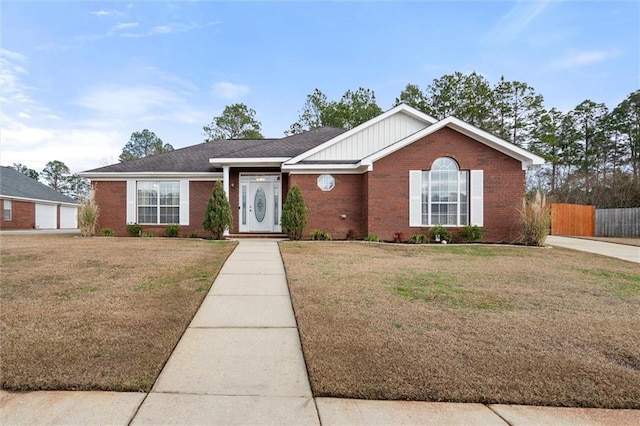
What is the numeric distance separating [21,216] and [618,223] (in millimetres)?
43497

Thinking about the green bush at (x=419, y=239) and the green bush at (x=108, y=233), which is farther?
the green bush at (x=108, y=233)

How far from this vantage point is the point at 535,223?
12070mm

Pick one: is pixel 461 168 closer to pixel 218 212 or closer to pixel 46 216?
pixel 218 212

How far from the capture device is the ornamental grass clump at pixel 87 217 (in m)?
14.0

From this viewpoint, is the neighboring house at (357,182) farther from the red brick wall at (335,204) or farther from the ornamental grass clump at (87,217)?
the ornamental grass clump at (87,217)

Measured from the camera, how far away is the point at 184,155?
16.9m

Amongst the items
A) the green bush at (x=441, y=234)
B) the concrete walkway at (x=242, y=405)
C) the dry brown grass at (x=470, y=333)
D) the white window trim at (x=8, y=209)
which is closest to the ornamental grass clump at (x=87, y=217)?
the dry brown grass at (x=470, y=333)

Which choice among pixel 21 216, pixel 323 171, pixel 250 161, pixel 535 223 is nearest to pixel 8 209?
pixel 21 216

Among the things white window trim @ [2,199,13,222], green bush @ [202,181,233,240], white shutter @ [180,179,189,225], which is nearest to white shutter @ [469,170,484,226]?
green bush @ [202,181,233,240]

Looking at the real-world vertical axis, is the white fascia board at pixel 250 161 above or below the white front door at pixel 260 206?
above

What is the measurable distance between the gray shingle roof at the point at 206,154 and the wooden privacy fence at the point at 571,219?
606 inches

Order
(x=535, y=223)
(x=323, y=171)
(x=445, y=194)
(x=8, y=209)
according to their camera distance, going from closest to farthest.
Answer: (x=535, y=223) < (x=445, y=194) < (x=323, y=171) < (x=8, y=209)

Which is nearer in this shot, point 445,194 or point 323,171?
point 445,194

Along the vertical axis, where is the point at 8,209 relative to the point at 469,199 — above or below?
below
